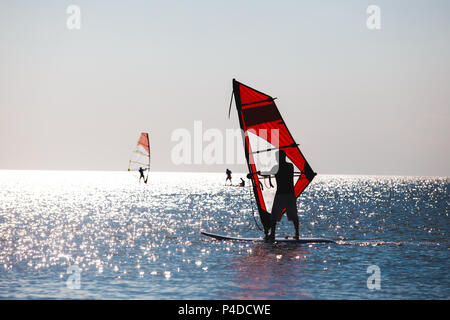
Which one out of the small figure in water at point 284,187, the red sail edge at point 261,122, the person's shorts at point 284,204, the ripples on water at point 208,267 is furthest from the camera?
the red sail edge at point 261,122

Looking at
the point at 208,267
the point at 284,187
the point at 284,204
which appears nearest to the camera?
the point at 208,267

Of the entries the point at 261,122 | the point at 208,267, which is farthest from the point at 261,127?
A: the point at 208,267

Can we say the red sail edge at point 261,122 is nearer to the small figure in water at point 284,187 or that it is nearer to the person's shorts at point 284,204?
the small figure in water at point 284,187

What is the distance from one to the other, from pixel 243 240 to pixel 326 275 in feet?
19.5

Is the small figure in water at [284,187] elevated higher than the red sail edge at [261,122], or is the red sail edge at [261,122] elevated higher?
the red sail edge at [261,122]

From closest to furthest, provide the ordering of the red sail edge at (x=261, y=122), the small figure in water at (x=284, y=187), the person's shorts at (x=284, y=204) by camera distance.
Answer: the small figure in water at (x=284, y=187) → the person's shorts at (x=284, y=204) → the red sail edge at (x=261, y=122)

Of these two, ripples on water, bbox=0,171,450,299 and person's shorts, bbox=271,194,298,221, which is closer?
ripples on water, bbox=0,171,450,299

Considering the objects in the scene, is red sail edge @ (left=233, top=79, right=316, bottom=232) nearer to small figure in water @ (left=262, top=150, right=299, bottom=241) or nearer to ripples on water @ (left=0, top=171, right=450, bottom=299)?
small figure in water @ (left=262, top=150, right=299, bottom=241)

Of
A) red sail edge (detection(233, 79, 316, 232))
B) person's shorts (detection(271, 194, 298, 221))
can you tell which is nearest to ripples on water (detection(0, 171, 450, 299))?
person's shorts (detection(271, 194, 298, 221))

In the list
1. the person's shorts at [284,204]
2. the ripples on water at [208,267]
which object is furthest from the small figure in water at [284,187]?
the ripples on water at [208,267]

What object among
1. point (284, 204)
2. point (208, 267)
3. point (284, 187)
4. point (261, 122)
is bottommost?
point (208, 267)

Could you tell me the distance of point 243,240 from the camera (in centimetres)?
1811

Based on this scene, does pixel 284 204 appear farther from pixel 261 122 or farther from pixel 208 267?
pixel 208 267
